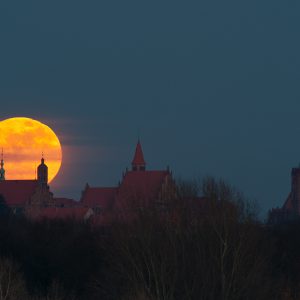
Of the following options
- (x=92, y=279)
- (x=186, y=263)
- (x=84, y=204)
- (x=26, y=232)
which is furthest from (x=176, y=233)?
(x=84, y=204)

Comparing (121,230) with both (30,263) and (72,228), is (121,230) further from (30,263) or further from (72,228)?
(72,228)

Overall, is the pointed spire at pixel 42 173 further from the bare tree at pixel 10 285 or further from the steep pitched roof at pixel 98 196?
the bare tree at pixel 10 285

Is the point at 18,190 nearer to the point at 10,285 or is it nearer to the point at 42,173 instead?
the point at 42,173

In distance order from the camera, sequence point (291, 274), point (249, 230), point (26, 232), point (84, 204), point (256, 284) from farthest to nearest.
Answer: point (84, 204) < point (26, 232) < point (291, 274) < point (249, 230) < point (256, 284)

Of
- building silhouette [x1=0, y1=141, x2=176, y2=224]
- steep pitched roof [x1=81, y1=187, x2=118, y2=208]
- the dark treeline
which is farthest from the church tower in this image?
the dark treeline

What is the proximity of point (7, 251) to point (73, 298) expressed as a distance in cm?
1127

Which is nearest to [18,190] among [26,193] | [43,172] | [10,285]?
[26,193]

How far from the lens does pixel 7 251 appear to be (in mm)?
61812

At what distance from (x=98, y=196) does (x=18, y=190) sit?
28.7 ft

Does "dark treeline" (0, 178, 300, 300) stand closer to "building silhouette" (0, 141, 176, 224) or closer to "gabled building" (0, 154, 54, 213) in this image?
"building silhouette" (0, 141, 176, 224)

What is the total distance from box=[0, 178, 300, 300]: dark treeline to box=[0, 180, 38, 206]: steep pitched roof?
286ft

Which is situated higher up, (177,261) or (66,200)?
(66,200)

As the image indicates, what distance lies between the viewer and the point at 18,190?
496ft

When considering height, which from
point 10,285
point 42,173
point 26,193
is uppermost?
point 42,173
